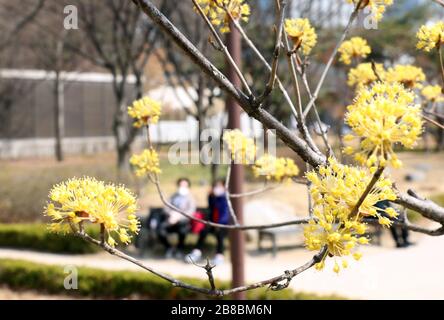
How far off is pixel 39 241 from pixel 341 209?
10174 mm

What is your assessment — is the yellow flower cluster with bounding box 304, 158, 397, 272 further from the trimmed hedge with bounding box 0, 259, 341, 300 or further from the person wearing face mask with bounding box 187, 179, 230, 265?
the person wearing face mask with bounding box 187, 179, 230, 265

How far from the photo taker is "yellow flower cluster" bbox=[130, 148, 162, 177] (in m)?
3.07

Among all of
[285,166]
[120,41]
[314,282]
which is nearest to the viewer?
[285,166]

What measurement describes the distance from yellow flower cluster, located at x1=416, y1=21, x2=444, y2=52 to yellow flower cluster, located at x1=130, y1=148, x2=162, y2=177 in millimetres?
1425

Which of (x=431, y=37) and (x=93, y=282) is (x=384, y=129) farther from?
(x=93, y=282)

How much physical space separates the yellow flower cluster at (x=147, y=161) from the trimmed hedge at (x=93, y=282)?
3479 mm

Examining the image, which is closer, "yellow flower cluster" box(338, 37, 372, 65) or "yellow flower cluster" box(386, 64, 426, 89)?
"yellow flower cluster" box(386, 64, 426, 89)

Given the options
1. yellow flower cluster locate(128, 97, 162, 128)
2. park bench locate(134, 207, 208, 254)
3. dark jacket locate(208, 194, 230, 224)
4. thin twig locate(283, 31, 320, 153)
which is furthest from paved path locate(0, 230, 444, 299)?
thin twig locate(283, 31, 320, 153)
